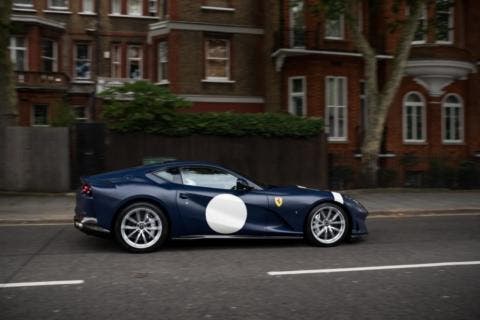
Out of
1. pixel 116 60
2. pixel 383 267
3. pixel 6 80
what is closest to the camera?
pixel 383 267

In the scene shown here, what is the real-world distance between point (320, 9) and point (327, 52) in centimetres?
499

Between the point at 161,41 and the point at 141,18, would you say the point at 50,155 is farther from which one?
the point at 141,18

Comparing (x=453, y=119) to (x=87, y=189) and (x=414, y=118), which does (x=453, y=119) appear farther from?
(x=87, y=189)

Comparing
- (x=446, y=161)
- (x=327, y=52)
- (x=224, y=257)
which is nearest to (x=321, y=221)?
(x=224, y=257)

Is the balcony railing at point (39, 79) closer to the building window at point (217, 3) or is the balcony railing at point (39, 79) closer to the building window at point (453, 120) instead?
the building window at point (217, 3)

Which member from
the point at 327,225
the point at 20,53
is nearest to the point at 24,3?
the point at 20,53

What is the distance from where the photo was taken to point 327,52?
69.7 ft

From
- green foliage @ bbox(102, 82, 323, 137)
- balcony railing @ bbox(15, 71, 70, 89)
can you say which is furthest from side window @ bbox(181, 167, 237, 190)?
balcony railing @ bbox(15, 71, 70, 89)

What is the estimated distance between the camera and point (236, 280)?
6.10 metres

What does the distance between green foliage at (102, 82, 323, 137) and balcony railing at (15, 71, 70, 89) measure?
13.6 metres

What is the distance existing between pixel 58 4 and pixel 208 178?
87.9 feet

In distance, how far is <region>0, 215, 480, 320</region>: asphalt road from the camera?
495 cm

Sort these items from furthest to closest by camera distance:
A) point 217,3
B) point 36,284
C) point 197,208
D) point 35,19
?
1. point 35,19
2. point 217,3
3. point 197,208
4. point 36,284

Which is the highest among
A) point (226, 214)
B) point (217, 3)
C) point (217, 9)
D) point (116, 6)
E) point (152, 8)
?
point (116, 6)
